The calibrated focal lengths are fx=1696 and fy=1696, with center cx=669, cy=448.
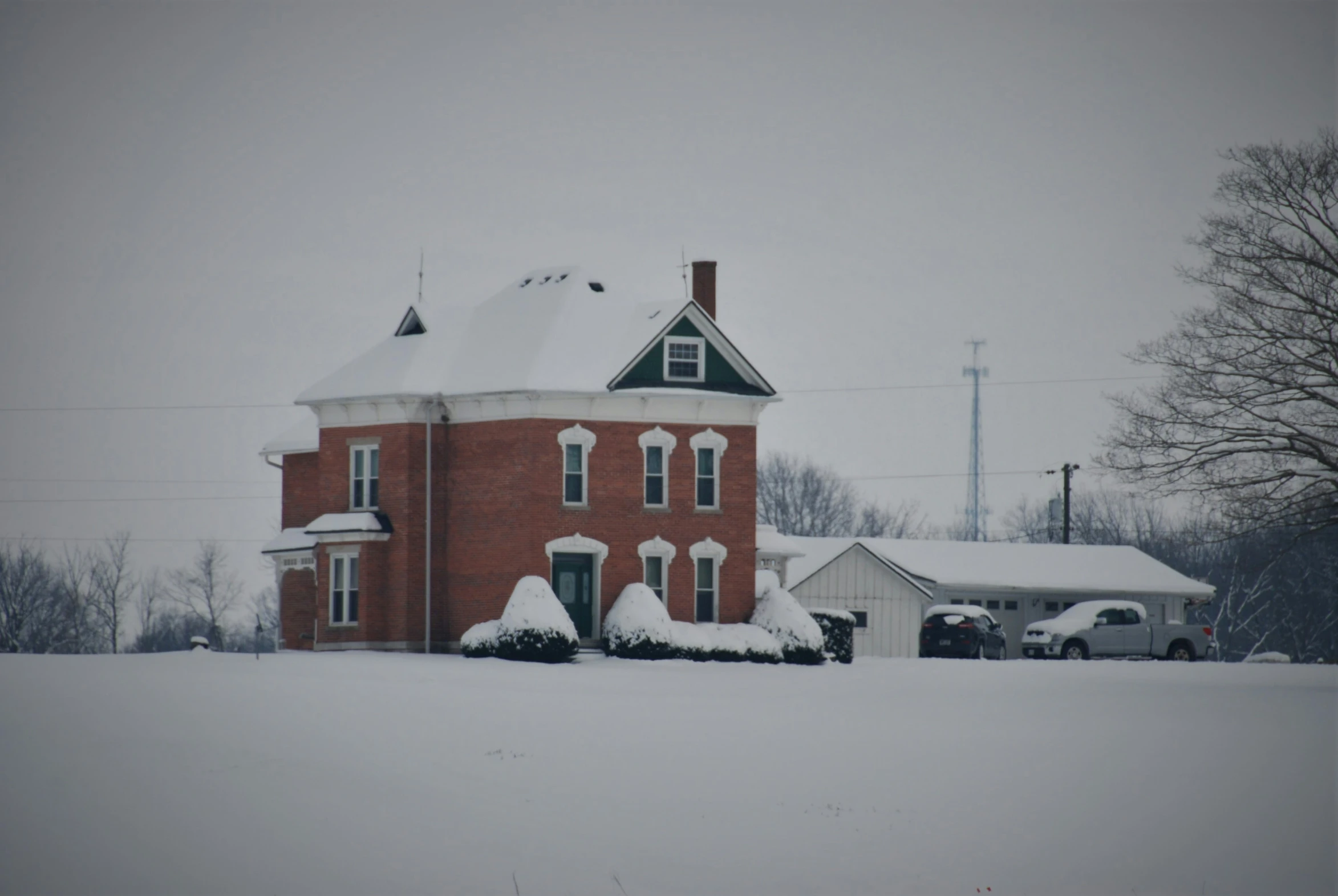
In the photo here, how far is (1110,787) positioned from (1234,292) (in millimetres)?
15298

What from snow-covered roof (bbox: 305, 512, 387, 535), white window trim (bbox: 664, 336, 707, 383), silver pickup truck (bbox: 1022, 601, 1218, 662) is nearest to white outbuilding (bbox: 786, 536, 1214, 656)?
silver pickup truck (bbox: 1022, 601, 1218, 662)

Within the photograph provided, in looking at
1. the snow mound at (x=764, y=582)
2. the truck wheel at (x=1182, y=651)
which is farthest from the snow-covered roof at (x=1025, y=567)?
the snow mound at (x=764, y=582)

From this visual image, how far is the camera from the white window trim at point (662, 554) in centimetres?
4456

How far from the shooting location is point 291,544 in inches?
1944

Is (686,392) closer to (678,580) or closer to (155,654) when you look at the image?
(678,580)

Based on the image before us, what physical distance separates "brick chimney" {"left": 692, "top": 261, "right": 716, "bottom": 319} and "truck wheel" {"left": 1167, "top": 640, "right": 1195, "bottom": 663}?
18314 mm

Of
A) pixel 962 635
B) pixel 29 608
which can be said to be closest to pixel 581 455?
pixel 962 635

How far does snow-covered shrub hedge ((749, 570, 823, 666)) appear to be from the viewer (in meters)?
43.8

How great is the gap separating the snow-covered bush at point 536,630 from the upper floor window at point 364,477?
263 inches

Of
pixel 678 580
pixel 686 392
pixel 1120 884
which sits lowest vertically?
pixel 1120 884

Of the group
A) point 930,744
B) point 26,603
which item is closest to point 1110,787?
point 930,744

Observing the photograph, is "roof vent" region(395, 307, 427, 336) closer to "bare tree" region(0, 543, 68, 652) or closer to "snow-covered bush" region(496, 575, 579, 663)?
"snow-covered bush" region(496, 575, 579, 663)

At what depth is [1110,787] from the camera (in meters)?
26.4

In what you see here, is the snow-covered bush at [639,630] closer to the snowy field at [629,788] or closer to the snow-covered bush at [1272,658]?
the snowy field at [629,788]
